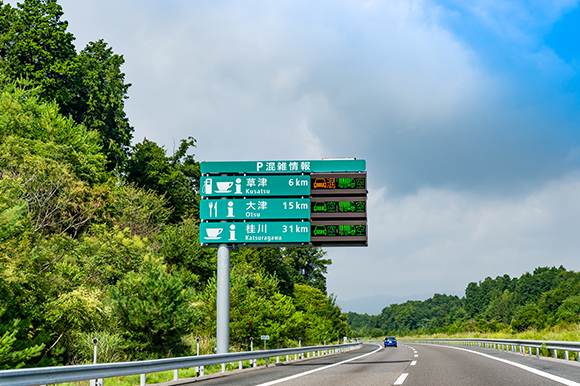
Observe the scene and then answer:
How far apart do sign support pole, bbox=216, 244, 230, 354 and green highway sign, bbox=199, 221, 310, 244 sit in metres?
0.57

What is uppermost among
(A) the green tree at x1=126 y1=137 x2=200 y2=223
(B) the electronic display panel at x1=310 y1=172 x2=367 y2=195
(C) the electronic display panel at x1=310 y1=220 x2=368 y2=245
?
(A) the green tree at x1=126 y1=137 x2=200 y2=223

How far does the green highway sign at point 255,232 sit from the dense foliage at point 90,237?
4179 millimetres

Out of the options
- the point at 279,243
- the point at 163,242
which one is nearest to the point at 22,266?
the point at 279,243

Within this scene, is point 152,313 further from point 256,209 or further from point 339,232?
point 339,232

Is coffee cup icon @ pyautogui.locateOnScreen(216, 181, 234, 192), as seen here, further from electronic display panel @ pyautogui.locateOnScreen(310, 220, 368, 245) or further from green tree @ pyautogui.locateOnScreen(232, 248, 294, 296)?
green tree @ pyautogui.locateOnScreen(232, 248, 294, 296)

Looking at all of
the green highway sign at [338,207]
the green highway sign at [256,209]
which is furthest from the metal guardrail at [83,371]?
the green highway sign at [338,207]

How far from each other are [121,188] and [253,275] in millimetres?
15546

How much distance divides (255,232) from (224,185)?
108 inches

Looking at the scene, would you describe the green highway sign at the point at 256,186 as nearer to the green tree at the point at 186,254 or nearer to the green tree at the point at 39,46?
the green tree at the point at 186,254

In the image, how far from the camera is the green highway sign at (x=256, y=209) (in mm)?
21750

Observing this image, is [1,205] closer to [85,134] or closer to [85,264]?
[85,264]

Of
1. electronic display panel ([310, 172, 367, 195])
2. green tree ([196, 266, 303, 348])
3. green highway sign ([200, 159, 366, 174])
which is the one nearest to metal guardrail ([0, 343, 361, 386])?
electronic display panel ([310, 172, 367, 195])

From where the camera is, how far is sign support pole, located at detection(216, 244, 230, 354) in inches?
812

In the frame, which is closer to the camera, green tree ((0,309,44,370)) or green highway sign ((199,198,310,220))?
green tree ((0,309,44,370))
